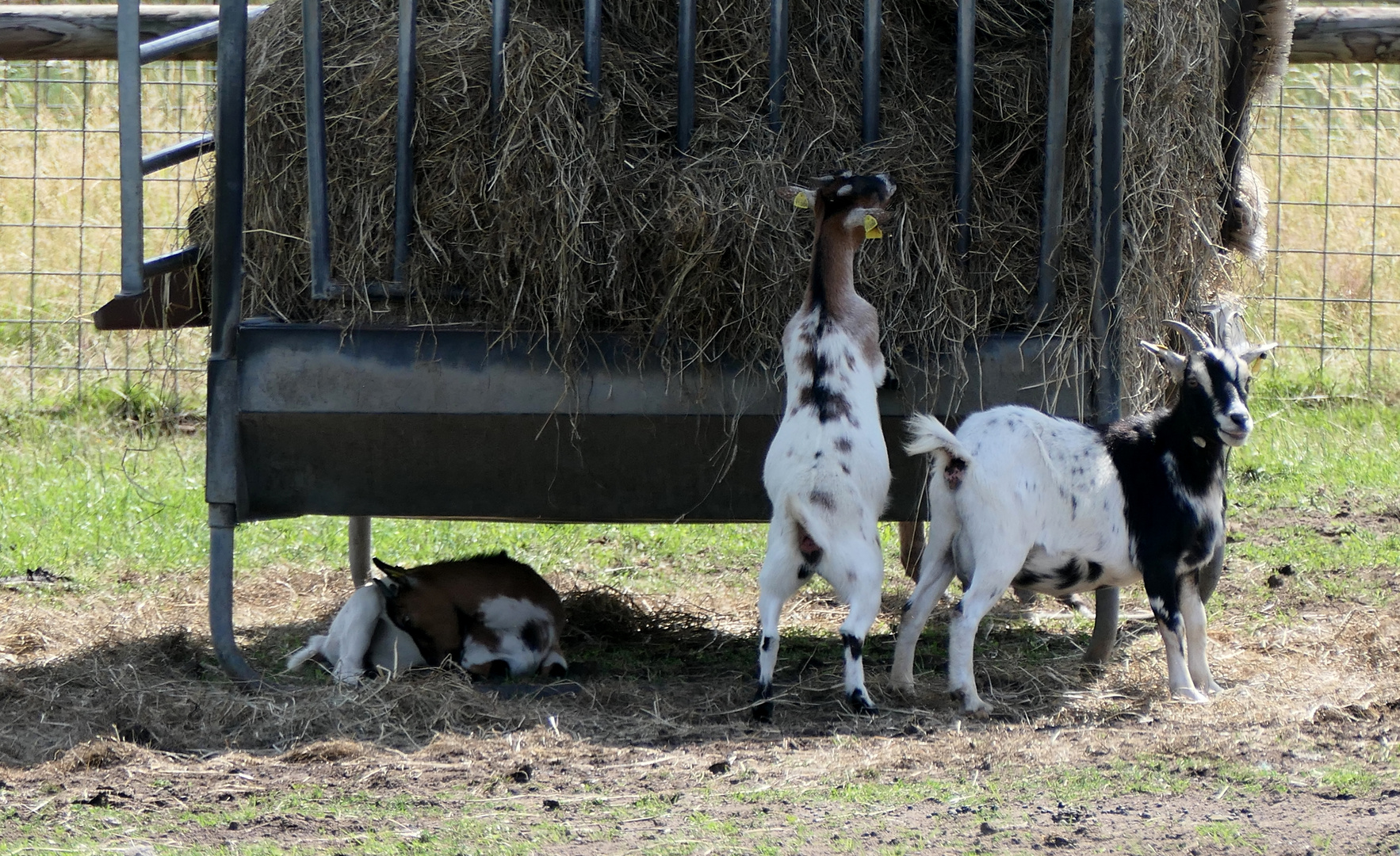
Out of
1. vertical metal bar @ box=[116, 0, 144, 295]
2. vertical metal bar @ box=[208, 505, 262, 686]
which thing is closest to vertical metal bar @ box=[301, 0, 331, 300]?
vertical metal bar @ box=[116, 0, 144, 295]

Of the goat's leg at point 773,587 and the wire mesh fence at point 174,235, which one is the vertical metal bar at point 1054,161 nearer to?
the goat's leg at point 773,587

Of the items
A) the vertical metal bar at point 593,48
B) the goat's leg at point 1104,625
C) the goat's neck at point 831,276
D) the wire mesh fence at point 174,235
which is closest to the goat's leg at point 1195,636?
the goat's leg at point 1104,625

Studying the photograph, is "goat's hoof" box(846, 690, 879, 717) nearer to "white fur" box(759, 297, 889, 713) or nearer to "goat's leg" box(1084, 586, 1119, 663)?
"white fur" box(759, 297, 889, 713)

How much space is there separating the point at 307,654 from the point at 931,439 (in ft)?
7.93

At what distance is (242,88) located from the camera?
482 cm

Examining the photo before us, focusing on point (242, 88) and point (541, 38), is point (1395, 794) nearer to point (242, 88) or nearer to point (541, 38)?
point (541, 38)

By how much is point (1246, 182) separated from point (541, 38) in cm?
290

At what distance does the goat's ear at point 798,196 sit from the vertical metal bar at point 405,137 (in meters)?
0.98

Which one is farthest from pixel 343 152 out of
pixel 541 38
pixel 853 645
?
pixel 853 645

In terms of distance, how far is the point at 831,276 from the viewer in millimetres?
4695

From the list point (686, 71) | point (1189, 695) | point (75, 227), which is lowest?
point (1189, 695)

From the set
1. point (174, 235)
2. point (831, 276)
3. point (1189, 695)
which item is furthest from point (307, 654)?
point (174, 235)

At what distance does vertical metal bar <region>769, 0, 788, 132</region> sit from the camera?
15.8ft

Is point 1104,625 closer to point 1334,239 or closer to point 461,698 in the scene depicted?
point 461,698
